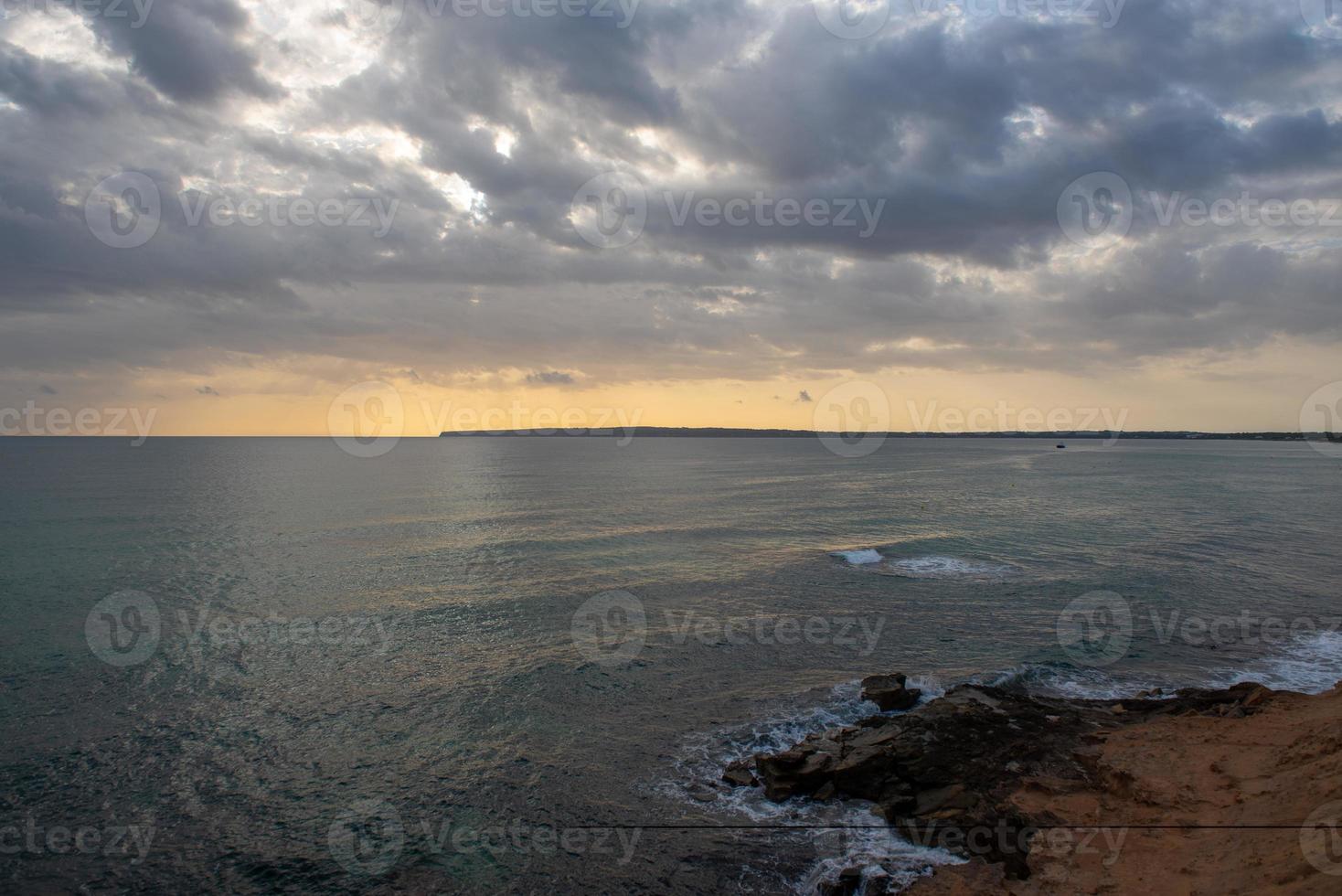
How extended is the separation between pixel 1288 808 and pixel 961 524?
45.3m

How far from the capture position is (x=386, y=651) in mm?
24344

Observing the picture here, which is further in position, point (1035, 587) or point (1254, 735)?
point (1035, 587)

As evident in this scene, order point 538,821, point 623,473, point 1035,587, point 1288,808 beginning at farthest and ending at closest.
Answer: point 623,473
point 1035,587
point 538,821
point 1288,808

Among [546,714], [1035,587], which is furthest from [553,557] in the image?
[1035,587]

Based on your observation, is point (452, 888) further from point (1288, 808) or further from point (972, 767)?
point (1288, 808)

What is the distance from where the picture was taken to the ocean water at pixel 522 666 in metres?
13.3
